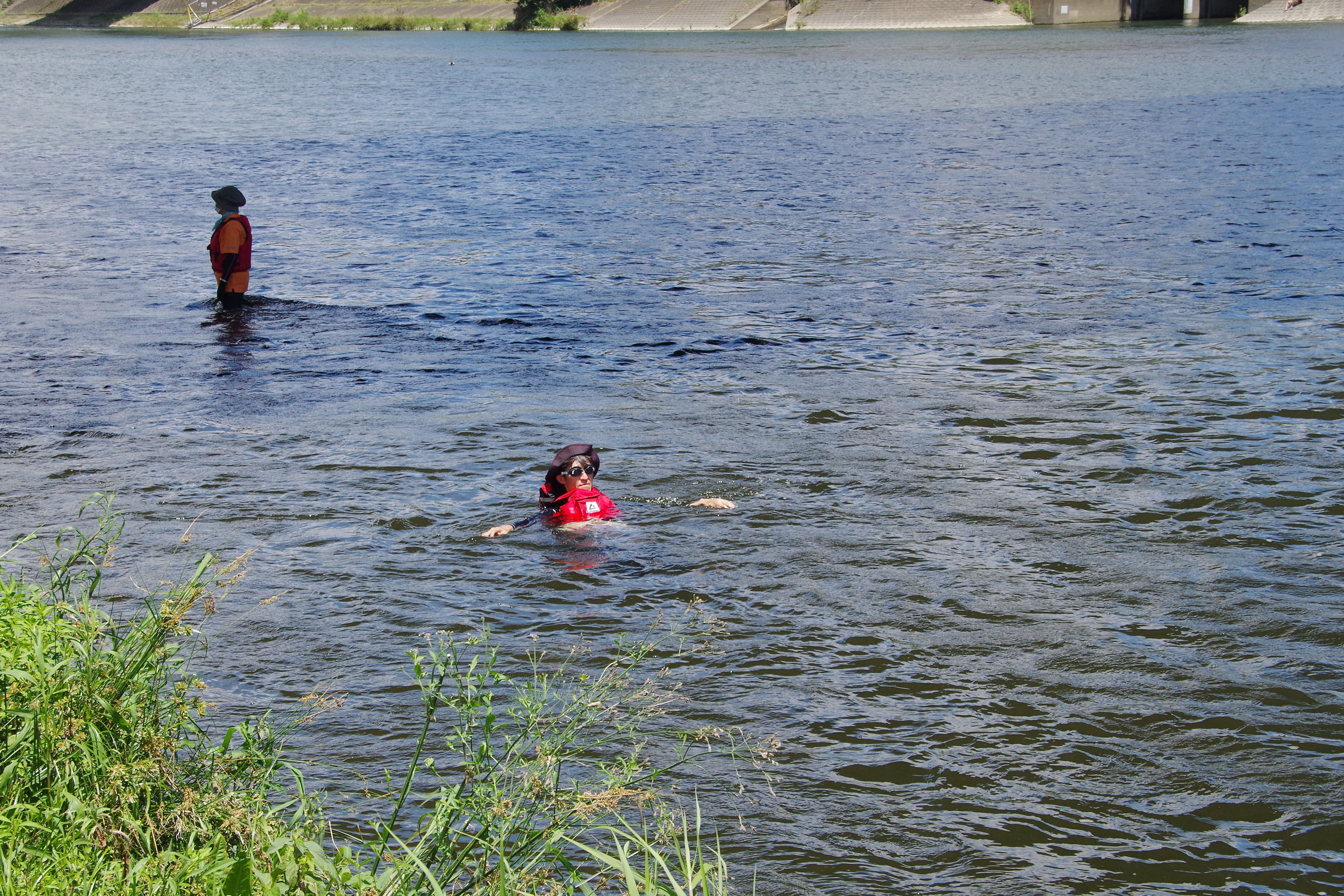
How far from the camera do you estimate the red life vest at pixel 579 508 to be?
27.6ft

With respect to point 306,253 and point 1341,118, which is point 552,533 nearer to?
point 306,253

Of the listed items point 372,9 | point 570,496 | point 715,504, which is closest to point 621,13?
point 372,9

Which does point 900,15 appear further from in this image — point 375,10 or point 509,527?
point 509,527

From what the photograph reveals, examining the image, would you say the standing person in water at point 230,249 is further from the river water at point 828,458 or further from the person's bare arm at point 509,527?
the person's bare arm at point 509,527

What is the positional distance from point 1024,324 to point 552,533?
24.4 feet

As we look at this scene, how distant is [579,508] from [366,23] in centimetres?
11534

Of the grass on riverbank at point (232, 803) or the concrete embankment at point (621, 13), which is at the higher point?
the concrete embankment at point (621, 13)

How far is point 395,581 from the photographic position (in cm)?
783

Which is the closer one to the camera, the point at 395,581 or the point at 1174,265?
the point at 395,581

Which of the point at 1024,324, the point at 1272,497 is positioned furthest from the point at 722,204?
Answer: the point at 1272,497

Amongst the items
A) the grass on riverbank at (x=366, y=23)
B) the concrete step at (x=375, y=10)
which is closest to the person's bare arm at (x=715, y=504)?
the concrete step at (x=375, y=10)

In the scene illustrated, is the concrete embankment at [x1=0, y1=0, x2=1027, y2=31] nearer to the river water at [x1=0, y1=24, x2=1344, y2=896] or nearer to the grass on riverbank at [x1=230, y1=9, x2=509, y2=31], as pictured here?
the grass on riverbank at [x1=230, y1=9, x2=509, y2=31]

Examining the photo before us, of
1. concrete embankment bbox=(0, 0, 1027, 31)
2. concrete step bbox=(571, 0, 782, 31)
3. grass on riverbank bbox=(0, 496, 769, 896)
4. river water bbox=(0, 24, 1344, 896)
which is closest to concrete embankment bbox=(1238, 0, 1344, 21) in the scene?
concrete embankment bbox=(0, 0, 1027, 31)

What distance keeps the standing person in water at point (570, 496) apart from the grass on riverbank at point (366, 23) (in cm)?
10688
